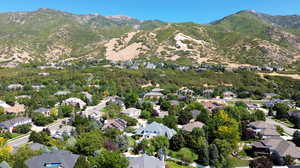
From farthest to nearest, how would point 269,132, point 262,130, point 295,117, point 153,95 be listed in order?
point 153,95
point 295,117
point 262,130
point 269,132

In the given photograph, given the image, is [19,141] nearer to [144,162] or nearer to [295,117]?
[144,162]

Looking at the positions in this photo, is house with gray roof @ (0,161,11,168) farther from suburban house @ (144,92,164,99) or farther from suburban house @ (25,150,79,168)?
suburban house @ (144,92,164,99)

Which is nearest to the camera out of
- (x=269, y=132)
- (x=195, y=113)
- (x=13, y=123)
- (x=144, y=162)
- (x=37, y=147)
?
(x=144, y=162)

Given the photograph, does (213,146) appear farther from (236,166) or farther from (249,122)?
(249,122)

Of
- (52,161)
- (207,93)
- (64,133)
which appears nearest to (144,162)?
(52,161)

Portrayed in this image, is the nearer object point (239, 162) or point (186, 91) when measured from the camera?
point (239, 162)

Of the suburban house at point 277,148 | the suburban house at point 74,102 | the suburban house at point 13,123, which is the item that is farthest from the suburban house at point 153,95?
the suburban house at point 277,148

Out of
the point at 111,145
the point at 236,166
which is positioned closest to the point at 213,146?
the point at 236,166
